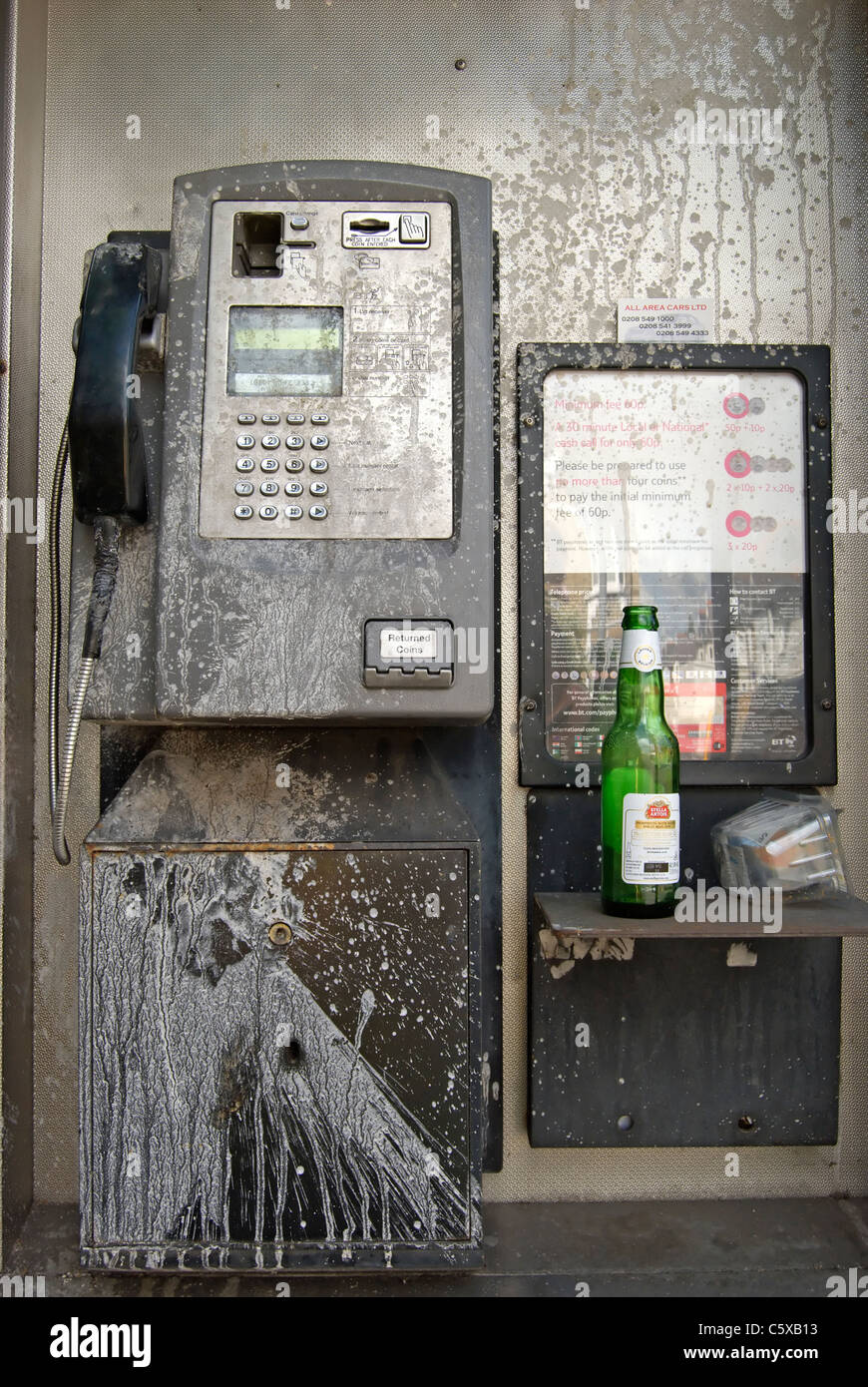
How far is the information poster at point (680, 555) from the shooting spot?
4.14 feet

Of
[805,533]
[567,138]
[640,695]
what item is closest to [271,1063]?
[640,695]

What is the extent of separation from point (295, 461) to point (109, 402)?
0.19 meters

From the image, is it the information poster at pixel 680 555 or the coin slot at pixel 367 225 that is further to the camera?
the information poster at pixel 680 555

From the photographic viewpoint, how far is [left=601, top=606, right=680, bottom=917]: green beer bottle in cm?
101

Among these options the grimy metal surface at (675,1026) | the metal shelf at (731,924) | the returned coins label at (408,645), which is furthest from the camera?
the grimy metal surface at (675,1026)

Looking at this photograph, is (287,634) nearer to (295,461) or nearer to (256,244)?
(295,461)

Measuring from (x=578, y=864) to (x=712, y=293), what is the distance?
81 cm

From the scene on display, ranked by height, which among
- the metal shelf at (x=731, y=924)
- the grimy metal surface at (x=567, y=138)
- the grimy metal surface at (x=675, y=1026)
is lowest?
the grimy metal surface at (x=675, y=1026)

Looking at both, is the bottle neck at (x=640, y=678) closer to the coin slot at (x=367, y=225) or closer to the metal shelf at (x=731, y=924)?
the metal shelf at (x=731, y=924)

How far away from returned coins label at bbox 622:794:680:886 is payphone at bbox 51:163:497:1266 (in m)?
0.20

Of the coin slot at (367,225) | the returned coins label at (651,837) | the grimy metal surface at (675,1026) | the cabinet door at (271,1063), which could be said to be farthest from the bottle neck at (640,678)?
the coin slot at (367,225)

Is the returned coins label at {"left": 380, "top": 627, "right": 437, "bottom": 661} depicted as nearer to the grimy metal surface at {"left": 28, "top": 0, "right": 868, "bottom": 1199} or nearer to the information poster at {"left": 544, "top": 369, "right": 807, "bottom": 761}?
the information poster at {"left": 544, "top": 369, "right": 807, "bottom": 761}

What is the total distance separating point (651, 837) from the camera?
1008mm

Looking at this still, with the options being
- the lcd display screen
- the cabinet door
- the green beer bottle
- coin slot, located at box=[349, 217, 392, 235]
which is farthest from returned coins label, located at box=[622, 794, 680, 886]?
coin slot, located at box=[349, 217, 392, 235]
